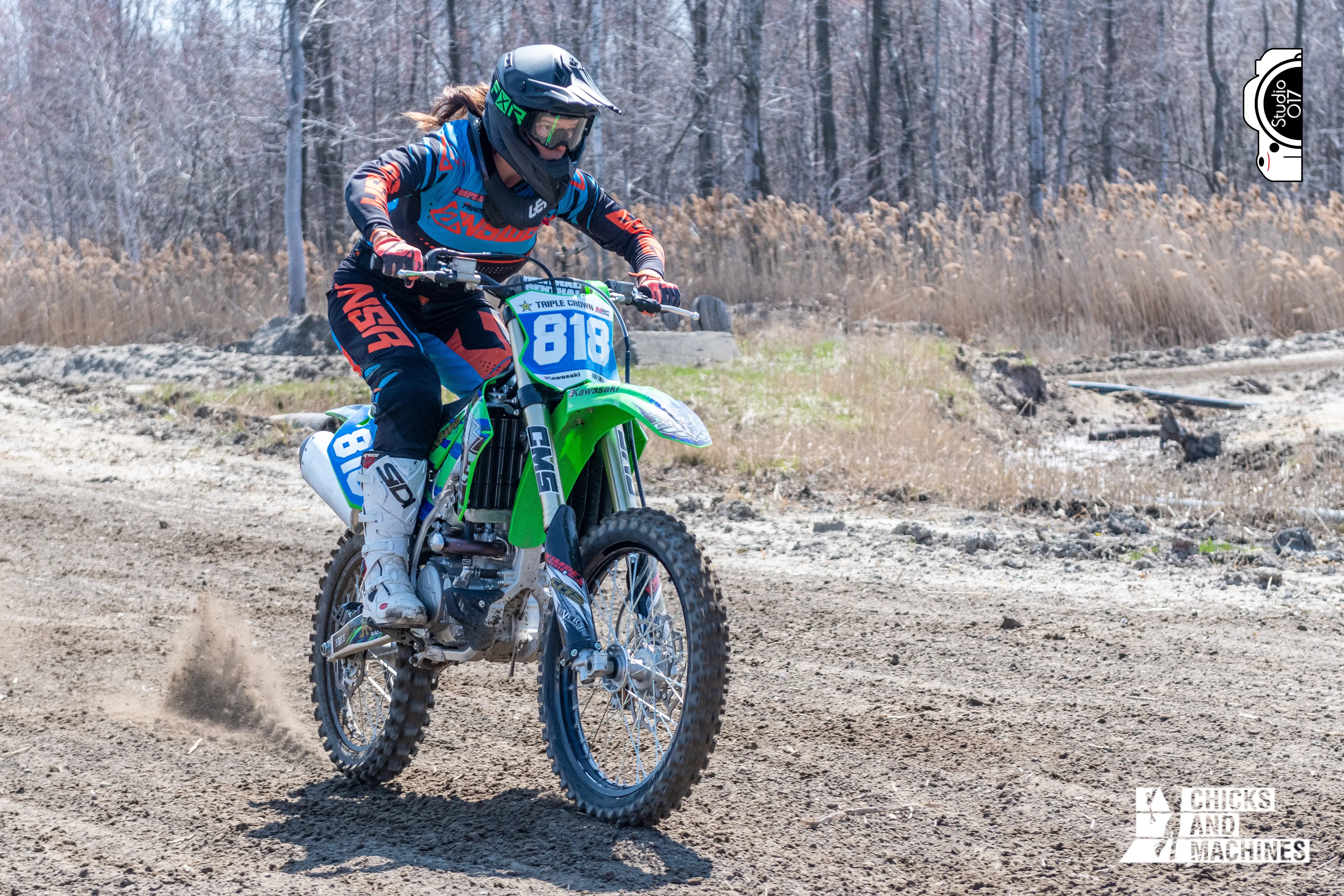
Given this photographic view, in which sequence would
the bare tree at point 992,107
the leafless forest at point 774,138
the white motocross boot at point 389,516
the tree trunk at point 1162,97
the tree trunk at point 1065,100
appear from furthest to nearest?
the bare tree at point 992,107
the tree trunk at point 1162,97
the tree trunk at point 1065,100
the leafless forest at point 774,138
the white motocross boot at point 389,516

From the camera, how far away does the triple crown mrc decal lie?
20859 mm

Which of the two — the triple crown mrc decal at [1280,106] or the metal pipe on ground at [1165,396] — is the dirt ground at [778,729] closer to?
the metal pipe on ground at [1165,396]

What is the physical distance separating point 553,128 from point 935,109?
3052cm

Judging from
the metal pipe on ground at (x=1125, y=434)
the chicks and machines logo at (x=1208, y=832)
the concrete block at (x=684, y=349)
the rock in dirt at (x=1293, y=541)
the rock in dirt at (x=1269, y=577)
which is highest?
the concrete block at (x=684, y=349)

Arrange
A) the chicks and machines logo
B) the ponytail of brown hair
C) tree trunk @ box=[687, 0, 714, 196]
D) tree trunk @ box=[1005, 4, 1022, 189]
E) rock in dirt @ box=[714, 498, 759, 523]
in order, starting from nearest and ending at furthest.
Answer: the chicks and machines logo
the ponytail of brown hair
rock in dirt @ box=[714, 498, 759, 523]
tree trunk @ box=[687, 0, 714, 196]
tree trunk @ box=[1005, 4, 1022, 189]

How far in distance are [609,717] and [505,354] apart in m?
1.48

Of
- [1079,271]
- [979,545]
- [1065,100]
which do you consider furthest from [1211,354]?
[1065,100]

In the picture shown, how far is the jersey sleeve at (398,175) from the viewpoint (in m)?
4.41

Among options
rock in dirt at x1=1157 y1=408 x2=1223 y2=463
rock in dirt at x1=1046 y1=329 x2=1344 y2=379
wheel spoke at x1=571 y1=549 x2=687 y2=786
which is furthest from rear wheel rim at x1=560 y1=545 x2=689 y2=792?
rock in dirt at x1=1046 y1=329 x2=1344 y2=379

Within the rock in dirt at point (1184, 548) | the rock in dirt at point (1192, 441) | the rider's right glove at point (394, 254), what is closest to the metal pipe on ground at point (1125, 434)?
the rock in dirt at point (1192, 441)

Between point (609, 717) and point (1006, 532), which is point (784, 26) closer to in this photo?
point (1006, 532)

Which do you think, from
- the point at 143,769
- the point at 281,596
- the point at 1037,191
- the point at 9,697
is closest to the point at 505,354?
the point at 143,769

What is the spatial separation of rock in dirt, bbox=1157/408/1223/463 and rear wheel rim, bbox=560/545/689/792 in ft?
27.5

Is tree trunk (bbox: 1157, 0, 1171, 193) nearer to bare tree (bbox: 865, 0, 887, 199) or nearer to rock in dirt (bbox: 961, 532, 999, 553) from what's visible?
bare tree (bbox: 865, 0, 887, 199)
